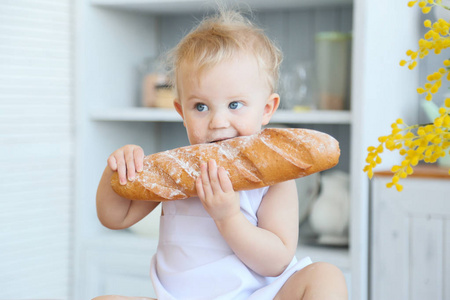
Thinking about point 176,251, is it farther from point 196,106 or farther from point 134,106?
point 134,106

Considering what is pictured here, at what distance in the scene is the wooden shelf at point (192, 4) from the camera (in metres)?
2.05

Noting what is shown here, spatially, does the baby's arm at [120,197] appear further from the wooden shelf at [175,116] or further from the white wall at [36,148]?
the white wall at [36,148]

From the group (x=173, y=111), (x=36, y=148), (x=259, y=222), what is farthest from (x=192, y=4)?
(x=259, y=222)

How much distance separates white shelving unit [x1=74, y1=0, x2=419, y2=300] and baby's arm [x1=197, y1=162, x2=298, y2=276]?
808 mm

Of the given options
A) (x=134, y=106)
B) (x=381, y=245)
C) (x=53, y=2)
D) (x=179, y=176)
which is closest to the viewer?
(x=179, y=176)

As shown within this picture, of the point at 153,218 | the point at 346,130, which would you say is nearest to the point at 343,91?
the point at 346,130

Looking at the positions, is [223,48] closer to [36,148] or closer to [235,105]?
[235,105]

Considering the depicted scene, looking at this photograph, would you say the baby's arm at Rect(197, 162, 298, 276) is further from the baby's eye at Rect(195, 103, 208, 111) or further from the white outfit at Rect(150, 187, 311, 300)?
the baby's eye at Rect(195, 103, 208, 111)

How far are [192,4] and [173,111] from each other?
42 cm

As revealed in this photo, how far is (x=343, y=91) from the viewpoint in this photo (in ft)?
6.47

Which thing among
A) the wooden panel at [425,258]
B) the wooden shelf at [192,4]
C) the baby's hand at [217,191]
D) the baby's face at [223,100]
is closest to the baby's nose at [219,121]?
the baby's face at [223,100]

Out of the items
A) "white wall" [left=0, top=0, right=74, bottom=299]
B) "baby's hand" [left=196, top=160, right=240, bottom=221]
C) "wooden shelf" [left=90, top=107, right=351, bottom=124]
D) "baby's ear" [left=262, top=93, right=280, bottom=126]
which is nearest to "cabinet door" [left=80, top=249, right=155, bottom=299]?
"white wall" [left=0, top=0, right=74, bottom=299]

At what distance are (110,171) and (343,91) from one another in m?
1.13

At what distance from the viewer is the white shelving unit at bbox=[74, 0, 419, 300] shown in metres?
1.79
